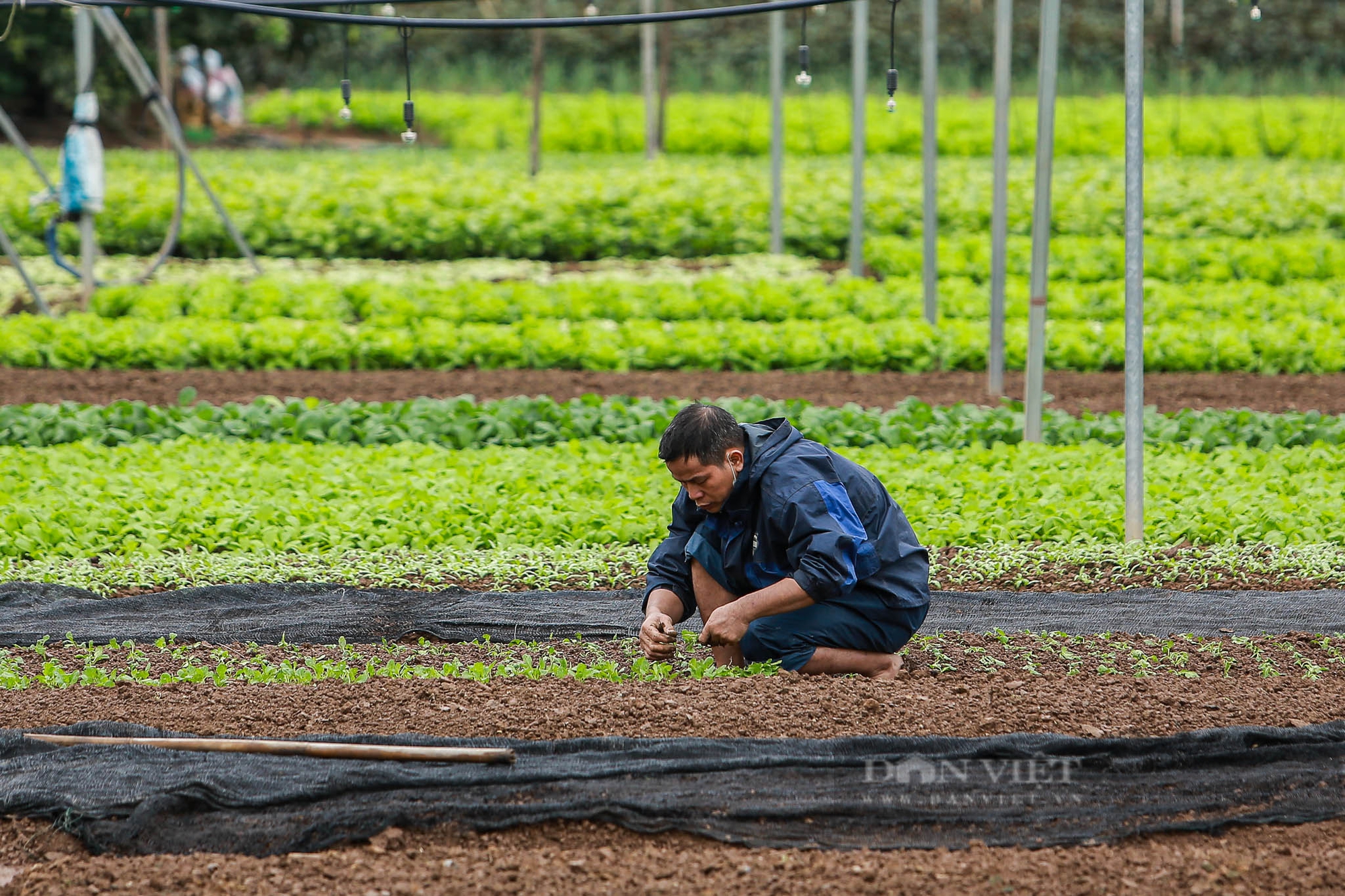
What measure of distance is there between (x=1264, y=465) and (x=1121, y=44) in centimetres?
2599

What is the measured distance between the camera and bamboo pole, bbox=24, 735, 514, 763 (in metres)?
3.57

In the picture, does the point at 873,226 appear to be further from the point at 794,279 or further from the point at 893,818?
the point at 893,818

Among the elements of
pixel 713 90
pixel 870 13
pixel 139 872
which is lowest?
pixel 139 872

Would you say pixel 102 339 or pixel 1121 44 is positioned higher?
pixel 1121 44

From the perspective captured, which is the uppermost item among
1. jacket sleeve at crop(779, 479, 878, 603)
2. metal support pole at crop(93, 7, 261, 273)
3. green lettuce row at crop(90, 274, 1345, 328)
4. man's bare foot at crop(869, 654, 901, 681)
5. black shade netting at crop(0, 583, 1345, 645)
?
metal support pole at crop(93, 7, 261, 273)

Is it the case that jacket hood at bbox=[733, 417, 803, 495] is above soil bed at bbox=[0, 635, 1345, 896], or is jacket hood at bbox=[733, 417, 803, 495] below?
above

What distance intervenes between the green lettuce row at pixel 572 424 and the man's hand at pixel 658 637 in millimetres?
4189

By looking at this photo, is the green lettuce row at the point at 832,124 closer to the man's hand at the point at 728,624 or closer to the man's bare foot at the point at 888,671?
the man's bare foot at the point at 888,671

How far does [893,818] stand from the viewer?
3.29 metres

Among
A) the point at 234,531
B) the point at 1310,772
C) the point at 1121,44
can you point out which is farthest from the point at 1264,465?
the point at 1121,44

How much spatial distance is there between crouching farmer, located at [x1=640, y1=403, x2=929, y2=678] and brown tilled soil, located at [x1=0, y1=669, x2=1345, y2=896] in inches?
8.8

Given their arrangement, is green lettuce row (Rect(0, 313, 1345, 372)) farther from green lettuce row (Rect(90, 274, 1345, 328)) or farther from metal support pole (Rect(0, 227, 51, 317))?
green lettuce row (Rect(90, 274, 1345, 328))

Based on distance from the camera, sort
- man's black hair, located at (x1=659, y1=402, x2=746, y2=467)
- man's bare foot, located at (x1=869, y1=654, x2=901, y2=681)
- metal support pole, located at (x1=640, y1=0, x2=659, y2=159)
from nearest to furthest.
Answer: man's black hair, located at (x1=659, y1=402, x2=746, y2=467) → man's bare foot, located at (x1=869, y1=654, x2=901, y2=681) → metal support pole, located at (x1=640, y1=0, x2=659, y2=159)

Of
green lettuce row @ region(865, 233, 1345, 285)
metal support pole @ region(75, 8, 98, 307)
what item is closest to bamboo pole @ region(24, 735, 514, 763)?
metal support pole @ region(75, 8, 98, 307)
